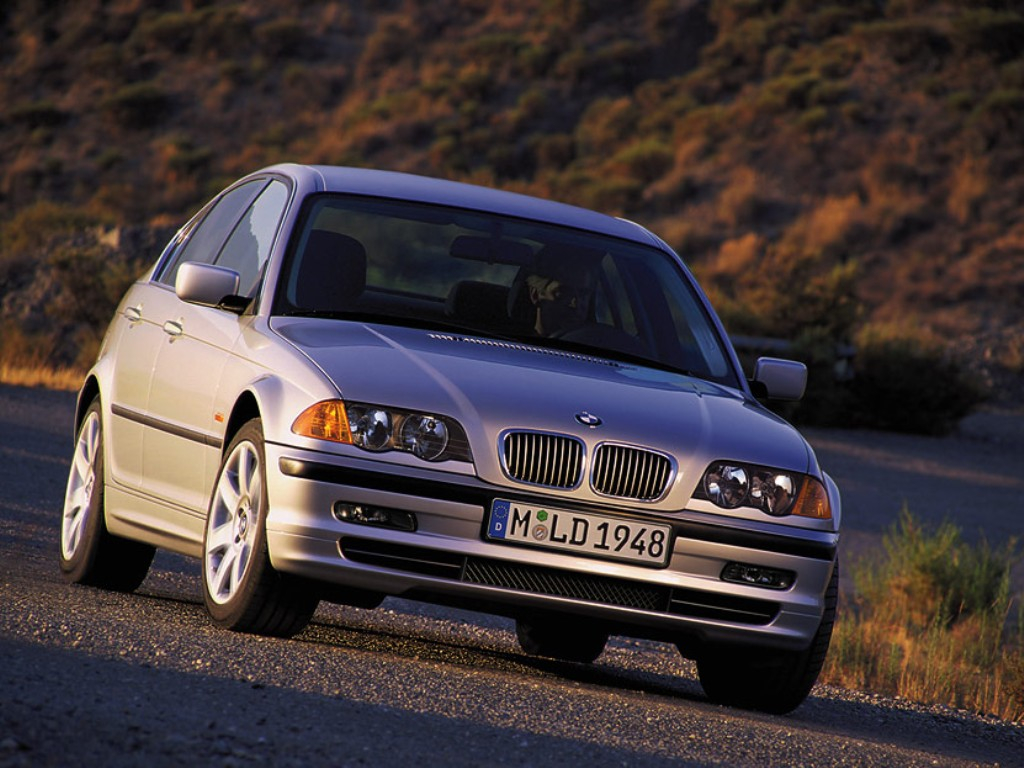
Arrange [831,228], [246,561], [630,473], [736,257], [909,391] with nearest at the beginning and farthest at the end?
[630,473]
[246,561]
[909,391]
[736,257]
[831,228]

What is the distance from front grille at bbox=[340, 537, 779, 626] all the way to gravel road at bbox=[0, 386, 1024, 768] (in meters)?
0.31

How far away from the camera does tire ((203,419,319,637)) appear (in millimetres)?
5684

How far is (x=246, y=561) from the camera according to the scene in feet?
19.0

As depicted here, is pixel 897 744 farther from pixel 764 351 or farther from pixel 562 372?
pixel 764 351

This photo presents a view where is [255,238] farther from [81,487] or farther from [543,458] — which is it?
[543,458]

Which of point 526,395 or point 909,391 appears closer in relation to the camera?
point 526,395

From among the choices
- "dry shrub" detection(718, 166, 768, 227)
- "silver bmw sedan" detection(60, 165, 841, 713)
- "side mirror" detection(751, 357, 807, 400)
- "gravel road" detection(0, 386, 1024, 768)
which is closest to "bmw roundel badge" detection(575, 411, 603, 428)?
"silver bmw sedan" detection(60, 165, 841, 713)

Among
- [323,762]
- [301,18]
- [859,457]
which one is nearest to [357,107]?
[301,18]

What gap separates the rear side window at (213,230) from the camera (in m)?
7.54

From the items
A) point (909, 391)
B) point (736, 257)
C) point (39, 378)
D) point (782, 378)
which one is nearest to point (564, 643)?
point (782, 378)

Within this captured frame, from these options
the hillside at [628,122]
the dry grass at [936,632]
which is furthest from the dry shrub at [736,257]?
the dry grass at [936,632]

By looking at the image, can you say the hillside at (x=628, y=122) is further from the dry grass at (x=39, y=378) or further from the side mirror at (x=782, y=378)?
the side mirror at (x=782, y=378)

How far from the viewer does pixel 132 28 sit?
56.5 meters

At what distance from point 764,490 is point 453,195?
1988mm
